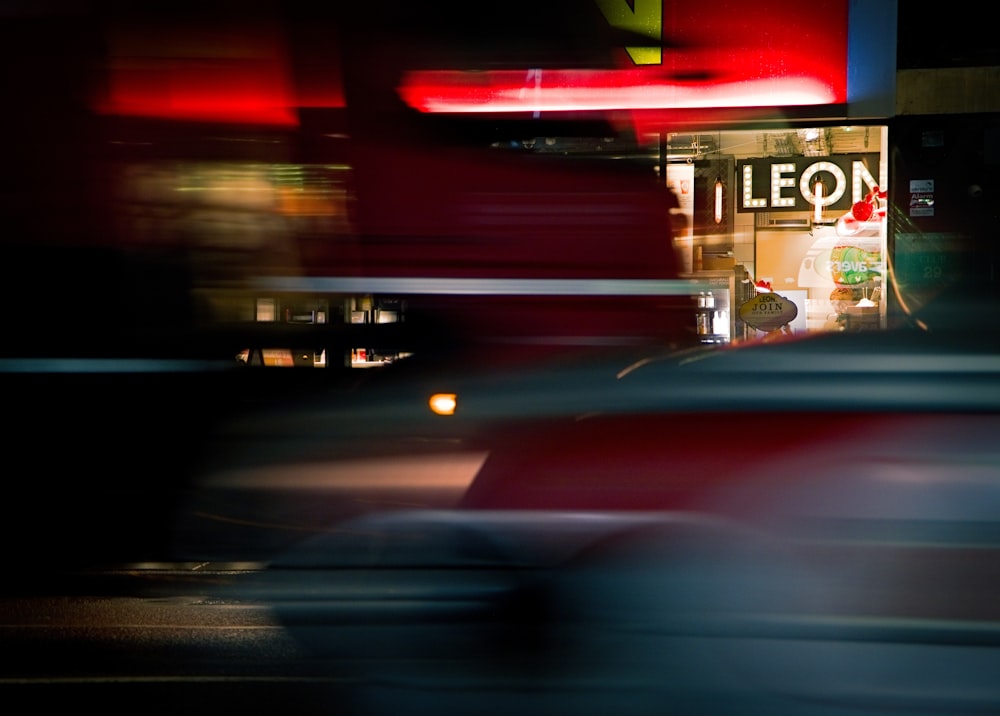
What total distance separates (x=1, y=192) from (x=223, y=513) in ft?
4.66

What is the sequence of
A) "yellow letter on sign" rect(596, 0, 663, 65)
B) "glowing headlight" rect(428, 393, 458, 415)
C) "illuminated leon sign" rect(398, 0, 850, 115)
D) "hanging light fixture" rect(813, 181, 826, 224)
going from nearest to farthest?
"glowing headlight" rect(428, 393, 458, 415) → "illuminated leon sign" rect(398, 0, 850, 115) → "yellow letter on sign" rect(596, 0, 663, 65) → "hanging light fixture" rect(813, 181, 826, 224)

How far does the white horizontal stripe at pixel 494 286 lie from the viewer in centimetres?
344

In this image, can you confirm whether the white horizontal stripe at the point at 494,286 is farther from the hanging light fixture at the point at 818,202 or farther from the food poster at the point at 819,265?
the hanging light fixture at the point at 818,202

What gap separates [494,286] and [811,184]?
7109 mm

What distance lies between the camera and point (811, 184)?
32.4 feet

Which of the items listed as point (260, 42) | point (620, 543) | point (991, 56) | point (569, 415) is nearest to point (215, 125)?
point (260, 42)

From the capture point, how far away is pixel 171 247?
3.84m

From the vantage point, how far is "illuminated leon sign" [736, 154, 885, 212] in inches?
382

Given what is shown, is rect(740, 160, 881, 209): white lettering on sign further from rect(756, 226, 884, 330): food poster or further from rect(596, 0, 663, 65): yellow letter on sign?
rect(596, 0, 663, 65): yellow letter on sign

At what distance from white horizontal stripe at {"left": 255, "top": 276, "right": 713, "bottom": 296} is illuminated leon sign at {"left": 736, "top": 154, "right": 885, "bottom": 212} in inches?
251

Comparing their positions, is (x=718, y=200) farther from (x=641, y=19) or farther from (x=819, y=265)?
(x=819, y=265)

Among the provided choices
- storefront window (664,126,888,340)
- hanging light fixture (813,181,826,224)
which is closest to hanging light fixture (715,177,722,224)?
storefront window (664,126,888,340)

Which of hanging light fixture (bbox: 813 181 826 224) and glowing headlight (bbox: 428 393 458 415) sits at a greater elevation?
hanging light fixture (bbox: 813 181 826 224)

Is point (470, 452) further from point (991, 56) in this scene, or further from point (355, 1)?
point (991, 56)
